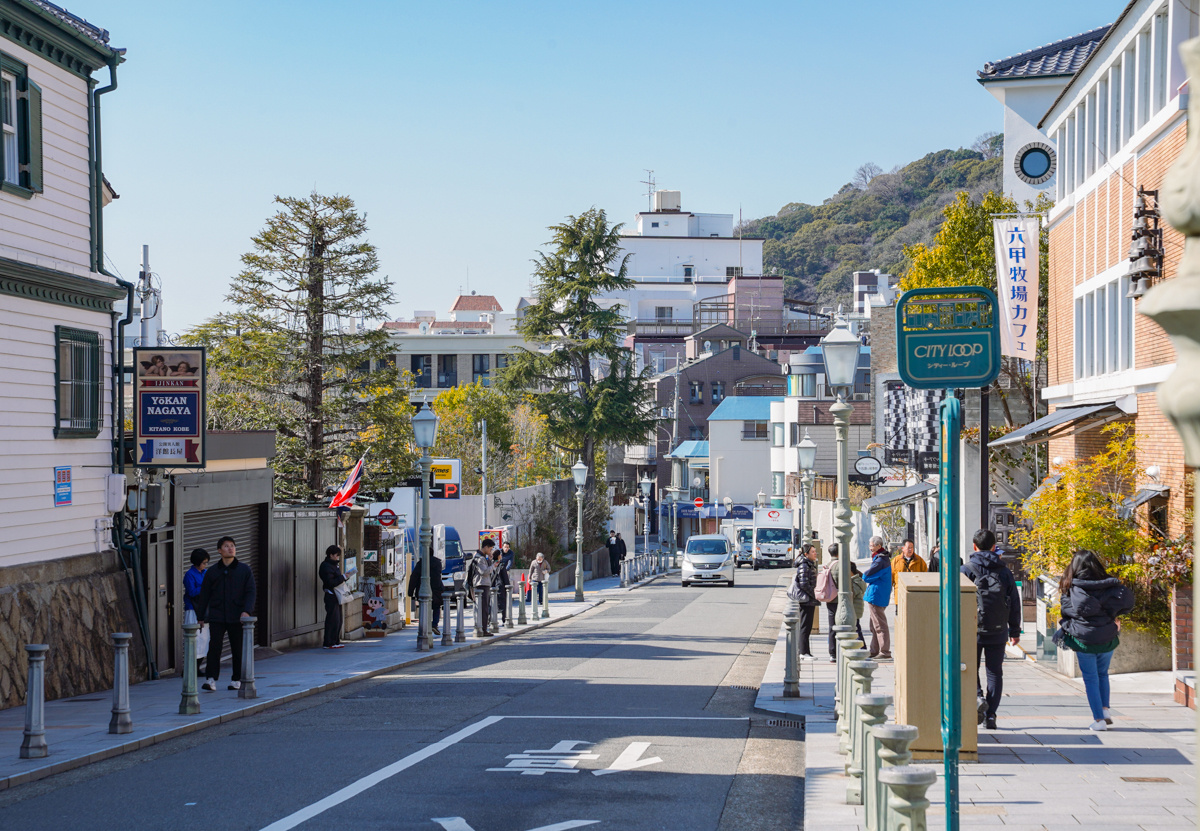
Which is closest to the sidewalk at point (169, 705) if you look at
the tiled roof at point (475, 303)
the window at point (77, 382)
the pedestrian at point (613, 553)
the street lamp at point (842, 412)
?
the window at point (77, 382)

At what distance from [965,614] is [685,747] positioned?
3023 mm

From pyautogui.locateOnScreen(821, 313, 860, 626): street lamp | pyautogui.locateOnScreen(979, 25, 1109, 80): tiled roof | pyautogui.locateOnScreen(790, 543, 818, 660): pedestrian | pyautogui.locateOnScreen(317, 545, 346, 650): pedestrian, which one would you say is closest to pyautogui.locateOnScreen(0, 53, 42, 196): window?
pyautogui.locateOnScreen(317, 545, 346, 650): pedestrian

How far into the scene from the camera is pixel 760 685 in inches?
643

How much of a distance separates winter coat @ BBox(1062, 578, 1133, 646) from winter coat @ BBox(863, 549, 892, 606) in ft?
19.6

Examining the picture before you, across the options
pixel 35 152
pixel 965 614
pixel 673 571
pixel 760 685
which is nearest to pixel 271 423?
pixel 35 152

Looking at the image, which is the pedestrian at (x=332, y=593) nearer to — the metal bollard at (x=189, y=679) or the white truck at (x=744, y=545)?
the metal bollard at (x=189, y=679)

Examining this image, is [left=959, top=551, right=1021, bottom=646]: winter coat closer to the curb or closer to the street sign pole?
the street sign pole

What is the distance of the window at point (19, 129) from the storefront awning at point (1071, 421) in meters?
15.1

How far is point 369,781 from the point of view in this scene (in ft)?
31.3

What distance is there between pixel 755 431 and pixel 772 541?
902 inches

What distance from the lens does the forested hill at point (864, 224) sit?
131 m

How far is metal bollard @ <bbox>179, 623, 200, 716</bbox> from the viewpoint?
42.2 ft

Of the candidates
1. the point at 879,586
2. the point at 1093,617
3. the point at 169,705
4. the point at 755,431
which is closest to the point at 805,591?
the point at 879,586

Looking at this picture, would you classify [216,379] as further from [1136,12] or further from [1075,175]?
[1136,12]
